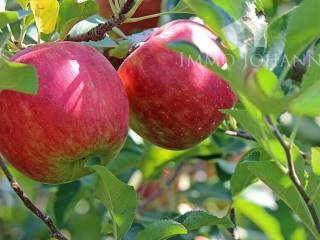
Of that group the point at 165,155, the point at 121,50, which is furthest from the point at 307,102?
the point at 165,155

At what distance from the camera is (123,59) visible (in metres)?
1.50

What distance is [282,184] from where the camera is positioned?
1.20m

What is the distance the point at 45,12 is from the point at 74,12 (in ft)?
0.16

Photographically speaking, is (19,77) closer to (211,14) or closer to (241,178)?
(211,14)

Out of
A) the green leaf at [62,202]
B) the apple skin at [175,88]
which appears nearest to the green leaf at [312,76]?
the apple skin at [175,88]

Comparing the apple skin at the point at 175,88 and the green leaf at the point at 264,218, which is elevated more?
the apple skin at the point at 175,88

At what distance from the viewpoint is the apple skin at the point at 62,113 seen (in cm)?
118

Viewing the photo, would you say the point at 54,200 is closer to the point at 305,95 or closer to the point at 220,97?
the point at 220,97

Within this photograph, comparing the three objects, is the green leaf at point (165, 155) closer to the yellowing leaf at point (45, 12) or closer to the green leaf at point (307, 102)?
the yellowing leaf at point (45, 12)

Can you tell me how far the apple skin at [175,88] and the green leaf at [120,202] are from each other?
0.14 meters

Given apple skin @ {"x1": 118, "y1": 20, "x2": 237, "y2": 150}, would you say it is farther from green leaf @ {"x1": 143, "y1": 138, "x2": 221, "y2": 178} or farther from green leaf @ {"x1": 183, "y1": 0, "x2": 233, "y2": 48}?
green leaf @ {"x1": 143, "y1": 138, "x2": 221, "y2": 178}

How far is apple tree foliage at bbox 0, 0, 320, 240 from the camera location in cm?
96

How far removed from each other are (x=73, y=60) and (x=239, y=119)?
313 mm

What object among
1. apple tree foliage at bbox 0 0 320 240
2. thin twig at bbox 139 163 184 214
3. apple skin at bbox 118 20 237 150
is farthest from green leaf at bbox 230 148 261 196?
thin twig at bbox 139 163 184 214
